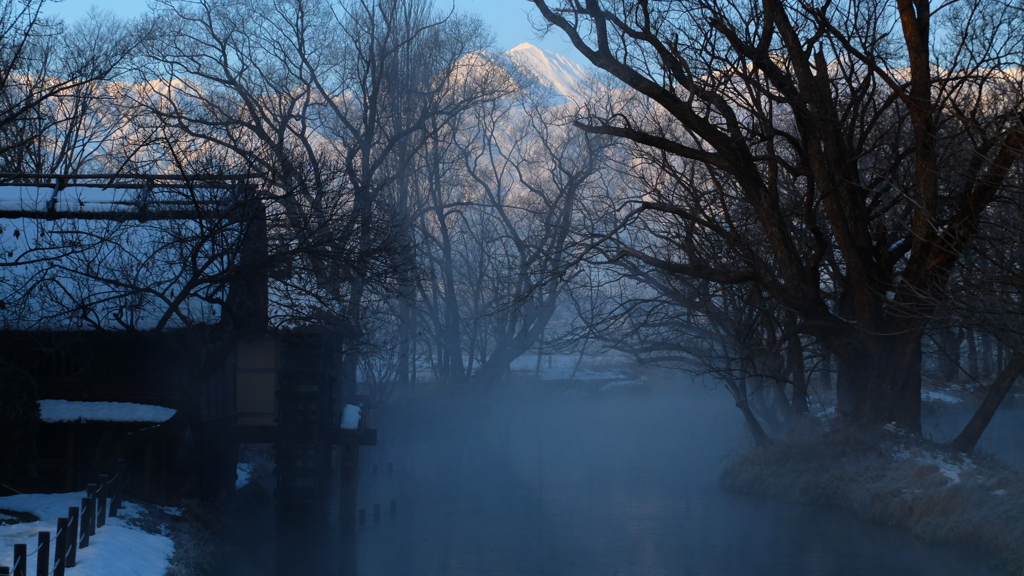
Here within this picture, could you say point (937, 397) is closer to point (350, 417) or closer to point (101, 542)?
point (350, 417)

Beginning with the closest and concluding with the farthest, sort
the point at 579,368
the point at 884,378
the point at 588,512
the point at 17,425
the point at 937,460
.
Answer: the point at 17,425 < the point at 937,460 < the point at 884,378 < the point at 588,512 < the point at 579,368

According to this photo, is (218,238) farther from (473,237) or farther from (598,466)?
(473,237)

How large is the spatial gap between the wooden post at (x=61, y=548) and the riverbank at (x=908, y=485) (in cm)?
1048

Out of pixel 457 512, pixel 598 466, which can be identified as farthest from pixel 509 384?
pixel 457 512

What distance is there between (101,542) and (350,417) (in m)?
9.68

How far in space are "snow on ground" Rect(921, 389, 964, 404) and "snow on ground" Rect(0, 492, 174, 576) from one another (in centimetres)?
2426

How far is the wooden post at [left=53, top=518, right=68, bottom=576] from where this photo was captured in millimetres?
8008

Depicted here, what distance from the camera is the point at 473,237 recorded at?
32031 millimetres

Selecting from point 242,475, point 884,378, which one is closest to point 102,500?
point 242,475

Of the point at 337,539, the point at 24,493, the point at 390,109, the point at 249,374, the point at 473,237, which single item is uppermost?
the point at 390,109

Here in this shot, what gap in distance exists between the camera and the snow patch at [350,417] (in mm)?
18758

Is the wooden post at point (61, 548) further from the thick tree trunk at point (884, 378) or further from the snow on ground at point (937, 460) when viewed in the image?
the snow on ground at point (937, 460)

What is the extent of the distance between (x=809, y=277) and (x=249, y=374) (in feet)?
40.6

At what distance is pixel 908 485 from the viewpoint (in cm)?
1375
